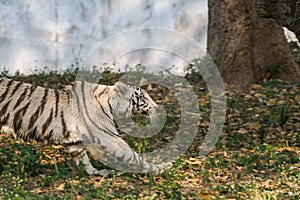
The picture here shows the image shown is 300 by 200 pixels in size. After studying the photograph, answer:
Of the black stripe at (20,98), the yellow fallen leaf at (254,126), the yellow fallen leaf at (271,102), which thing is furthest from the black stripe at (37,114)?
the yellow fallen leaf at (271,102)

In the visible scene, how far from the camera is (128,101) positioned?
589cm

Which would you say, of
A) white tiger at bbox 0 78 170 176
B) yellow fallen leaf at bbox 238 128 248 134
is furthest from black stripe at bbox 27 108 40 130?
yellow fallen leaf at bbox 238 128 248 134

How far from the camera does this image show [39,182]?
5629 millimetres

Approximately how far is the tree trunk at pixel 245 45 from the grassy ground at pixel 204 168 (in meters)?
0.58

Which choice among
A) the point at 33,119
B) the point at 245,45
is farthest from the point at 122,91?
the point at 245,45

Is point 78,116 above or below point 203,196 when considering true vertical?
above

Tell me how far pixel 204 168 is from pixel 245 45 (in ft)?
8.25

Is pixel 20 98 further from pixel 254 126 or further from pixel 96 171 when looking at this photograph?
pixel 254 126

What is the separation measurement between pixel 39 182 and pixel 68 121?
51 cm

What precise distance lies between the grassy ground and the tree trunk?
0.58 metres

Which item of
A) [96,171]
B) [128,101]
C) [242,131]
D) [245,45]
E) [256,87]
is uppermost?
[245,45]

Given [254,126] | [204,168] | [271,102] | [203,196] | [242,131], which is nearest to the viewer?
[203,196]

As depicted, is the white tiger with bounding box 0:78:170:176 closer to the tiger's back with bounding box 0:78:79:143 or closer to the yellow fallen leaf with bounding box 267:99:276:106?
the tiger's back with bounding box 0:78:79:143

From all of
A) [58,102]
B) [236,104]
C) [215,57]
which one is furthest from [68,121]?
[215,57]
